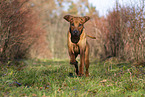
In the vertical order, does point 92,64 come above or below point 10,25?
below

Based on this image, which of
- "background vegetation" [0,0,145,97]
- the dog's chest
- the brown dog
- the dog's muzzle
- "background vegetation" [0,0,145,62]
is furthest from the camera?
"background vegetation" [0,0,145,62]

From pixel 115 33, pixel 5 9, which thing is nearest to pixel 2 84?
pixel 5 9

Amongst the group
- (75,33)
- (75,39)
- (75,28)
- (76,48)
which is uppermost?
(75,28)

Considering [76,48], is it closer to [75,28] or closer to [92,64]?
[75,28]

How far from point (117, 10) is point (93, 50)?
195 inches

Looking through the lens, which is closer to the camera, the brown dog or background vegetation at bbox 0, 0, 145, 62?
the brown dog

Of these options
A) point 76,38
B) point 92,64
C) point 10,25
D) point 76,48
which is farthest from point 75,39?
point 92,64

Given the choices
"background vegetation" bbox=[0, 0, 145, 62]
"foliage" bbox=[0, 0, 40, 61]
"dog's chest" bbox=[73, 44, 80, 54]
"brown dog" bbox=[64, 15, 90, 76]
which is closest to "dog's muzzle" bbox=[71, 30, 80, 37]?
"brown dog" bbox=[64, 15, 90, 76]

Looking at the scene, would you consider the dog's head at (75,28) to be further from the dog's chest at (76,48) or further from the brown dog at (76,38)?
the dog's chest at (76,48)

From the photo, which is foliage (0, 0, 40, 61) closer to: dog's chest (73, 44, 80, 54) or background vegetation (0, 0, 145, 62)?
background vegetation (0, 0, 145, 62)

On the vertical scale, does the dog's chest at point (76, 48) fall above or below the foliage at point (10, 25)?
below

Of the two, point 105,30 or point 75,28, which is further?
point 105,30

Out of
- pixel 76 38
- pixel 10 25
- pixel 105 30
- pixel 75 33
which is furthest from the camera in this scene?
pixel 105 30

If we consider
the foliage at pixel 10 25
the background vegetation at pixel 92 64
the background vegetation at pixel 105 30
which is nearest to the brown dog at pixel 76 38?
the background vegetation at pixel 92 64
